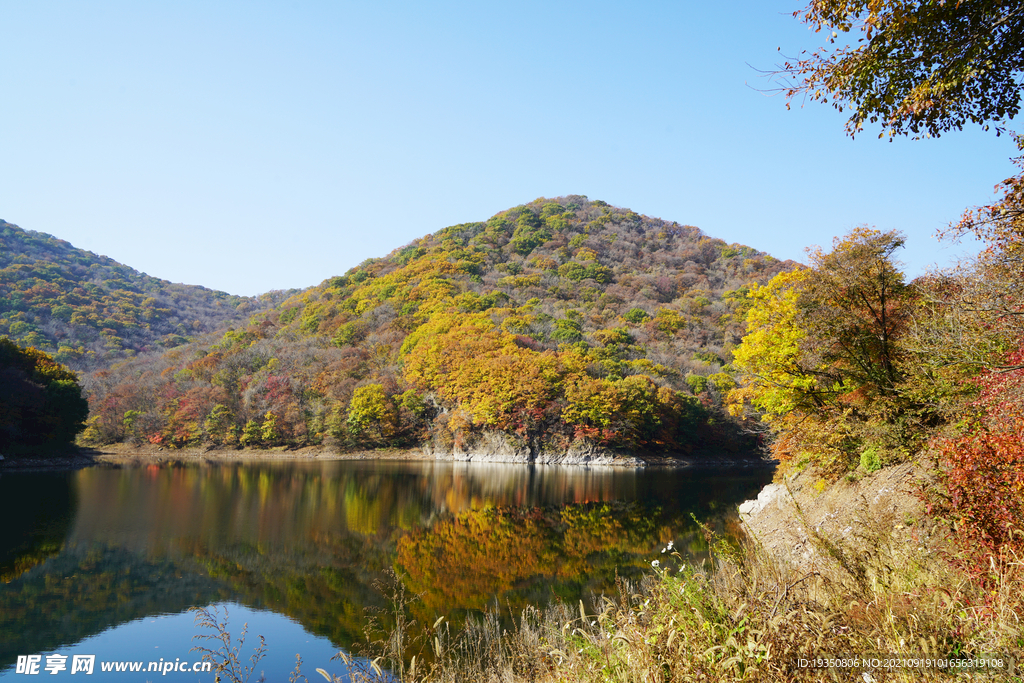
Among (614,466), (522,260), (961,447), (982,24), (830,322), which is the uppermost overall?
(522,260)

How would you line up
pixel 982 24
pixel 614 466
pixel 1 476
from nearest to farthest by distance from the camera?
pixel 982 24 → pixel 1 476 → pixel 614 466

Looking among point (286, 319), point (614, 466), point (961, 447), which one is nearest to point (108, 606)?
point (961, 447)

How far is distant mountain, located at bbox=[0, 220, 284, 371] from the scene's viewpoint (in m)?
80.0

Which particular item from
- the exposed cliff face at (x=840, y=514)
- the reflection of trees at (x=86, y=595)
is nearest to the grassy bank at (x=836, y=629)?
the exposed cliff face at (x=840, y=514)

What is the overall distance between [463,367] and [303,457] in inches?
661

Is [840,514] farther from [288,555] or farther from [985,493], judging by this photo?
[288,555]

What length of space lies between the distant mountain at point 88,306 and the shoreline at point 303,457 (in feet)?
102

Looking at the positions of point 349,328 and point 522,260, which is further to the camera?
point 522,260

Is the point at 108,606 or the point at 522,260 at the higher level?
the point at 522,260

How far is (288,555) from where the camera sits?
1502cm

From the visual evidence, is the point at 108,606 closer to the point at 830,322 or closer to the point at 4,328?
the point at 830,322

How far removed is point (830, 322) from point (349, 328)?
62754 mm

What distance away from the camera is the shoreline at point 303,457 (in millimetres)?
47625

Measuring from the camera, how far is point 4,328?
7769 cm
